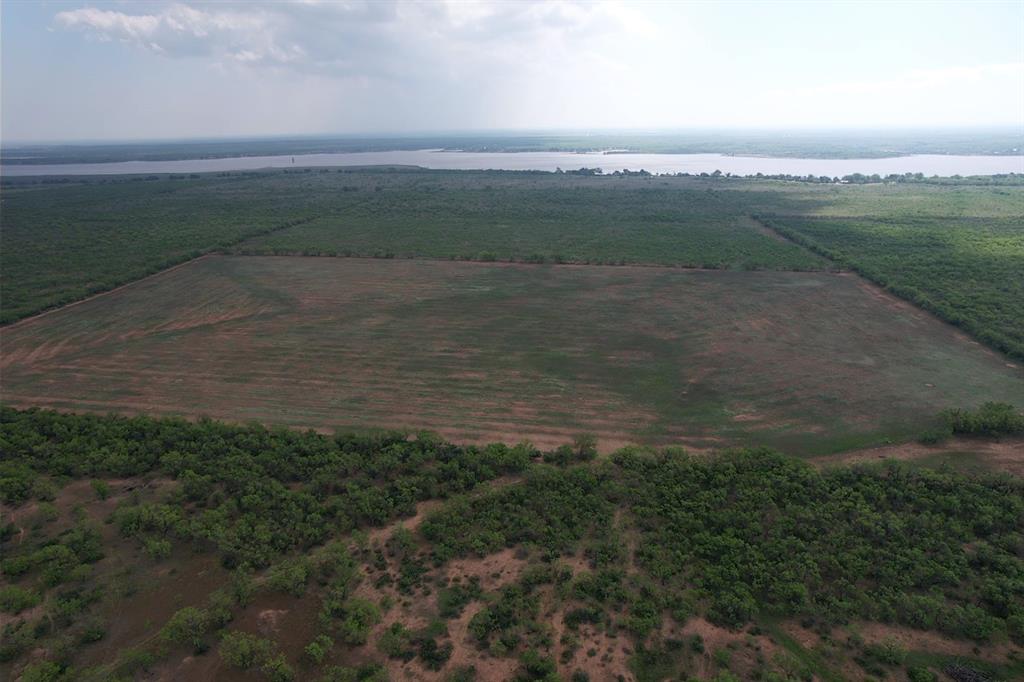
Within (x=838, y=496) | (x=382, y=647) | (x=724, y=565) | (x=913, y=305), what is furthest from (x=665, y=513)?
(x=913, y=305)

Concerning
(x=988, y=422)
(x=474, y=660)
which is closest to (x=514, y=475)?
(x=474, y=660)

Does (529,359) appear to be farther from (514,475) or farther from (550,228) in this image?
(550,228)

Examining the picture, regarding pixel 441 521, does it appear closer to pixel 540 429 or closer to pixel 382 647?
pixel 382 647

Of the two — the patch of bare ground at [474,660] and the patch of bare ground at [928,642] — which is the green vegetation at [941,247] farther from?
the patch of bare ground at [474,660]

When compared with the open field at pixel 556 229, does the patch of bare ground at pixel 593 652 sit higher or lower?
lower

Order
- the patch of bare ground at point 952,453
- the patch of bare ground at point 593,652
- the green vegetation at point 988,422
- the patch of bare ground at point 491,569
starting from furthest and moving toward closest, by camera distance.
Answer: the green vegetation at point 988,422 → the patch of bare ground at point 952,453 → the patch of bare ground at point 491,569 → the patch of bare ground at point 593,652

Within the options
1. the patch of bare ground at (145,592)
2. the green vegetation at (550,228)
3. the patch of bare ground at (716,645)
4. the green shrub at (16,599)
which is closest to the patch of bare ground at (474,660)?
the patch of bare ground at (716,645)

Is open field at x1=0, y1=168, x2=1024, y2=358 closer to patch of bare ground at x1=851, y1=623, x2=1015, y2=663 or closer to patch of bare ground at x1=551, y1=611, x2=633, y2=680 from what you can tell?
patch of bare ground at x1=851, y1=623, x2=1015, y2=663
